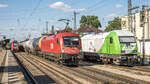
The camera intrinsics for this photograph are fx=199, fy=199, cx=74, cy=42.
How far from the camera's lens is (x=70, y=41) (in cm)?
1977

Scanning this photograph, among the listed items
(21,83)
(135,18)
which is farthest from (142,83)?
(135,18)

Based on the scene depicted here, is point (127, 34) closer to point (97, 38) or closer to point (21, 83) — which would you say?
point (97, 38)

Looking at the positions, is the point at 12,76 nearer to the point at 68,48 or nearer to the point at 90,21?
the point at 68,48

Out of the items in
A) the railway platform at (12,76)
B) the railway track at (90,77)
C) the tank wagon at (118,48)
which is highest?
the tank wagon at (118,48)

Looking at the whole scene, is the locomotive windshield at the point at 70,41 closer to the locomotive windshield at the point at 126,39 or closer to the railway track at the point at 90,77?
the railway track at the point at 90,77

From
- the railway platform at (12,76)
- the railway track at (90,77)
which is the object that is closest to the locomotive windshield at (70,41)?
the railway track at (90,77)

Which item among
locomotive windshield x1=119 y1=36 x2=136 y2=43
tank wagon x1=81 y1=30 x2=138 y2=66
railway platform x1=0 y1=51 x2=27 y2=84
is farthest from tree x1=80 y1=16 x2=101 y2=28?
railway platform x1=0 y1=51 x2=27 y2=84

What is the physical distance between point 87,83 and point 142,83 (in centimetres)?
303

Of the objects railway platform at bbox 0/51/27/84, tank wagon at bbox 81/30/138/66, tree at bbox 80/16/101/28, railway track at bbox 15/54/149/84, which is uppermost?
tree at bbox 80/16/101/28

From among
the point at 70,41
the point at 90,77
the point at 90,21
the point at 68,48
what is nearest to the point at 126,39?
the point at 70,41

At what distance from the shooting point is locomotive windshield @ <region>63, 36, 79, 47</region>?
19505 millimetres

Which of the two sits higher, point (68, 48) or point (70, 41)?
point (70, 41)

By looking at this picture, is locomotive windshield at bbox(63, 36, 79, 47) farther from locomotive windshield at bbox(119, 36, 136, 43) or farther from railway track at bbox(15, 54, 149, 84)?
locomotive windshield at bbox(119, 36, 136, 43)

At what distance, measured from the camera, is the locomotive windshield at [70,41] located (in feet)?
Answer: 64.0
